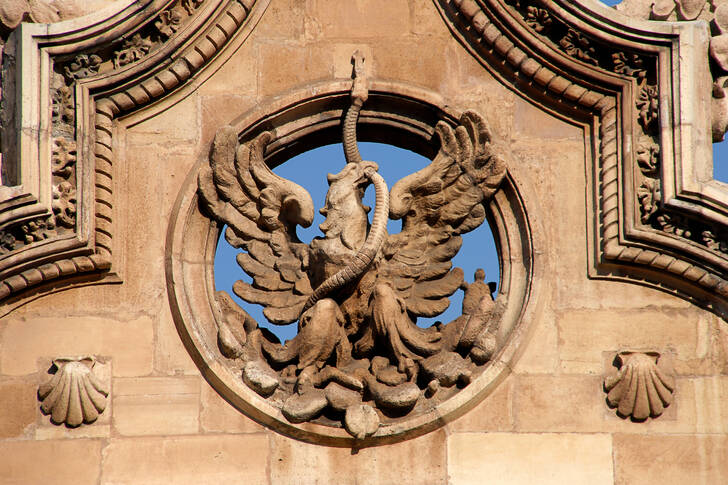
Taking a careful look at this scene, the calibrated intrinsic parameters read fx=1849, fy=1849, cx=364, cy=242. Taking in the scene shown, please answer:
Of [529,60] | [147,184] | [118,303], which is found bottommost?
[118,303]

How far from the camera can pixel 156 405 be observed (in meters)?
12.6

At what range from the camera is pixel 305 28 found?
43.9 ft

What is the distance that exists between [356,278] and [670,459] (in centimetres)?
246

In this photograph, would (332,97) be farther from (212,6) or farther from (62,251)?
(62,251)

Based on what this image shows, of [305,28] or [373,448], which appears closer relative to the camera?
[373,448]

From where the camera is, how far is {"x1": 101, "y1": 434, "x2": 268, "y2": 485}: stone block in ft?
40.7

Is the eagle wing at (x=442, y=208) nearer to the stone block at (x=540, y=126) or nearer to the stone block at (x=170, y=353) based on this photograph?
the stone block at (x=540, y=126)

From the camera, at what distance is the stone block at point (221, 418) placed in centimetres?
1252

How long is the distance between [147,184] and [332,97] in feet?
4.79

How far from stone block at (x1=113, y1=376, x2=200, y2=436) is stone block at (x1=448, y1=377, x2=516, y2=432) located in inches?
69.8

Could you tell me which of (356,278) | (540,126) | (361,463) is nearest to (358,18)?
(540,126)

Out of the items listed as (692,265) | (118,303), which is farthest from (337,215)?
(692,265)

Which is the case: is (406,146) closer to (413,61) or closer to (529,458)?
(413,61)

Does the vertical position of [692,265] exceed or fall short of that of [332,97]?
it falls short
